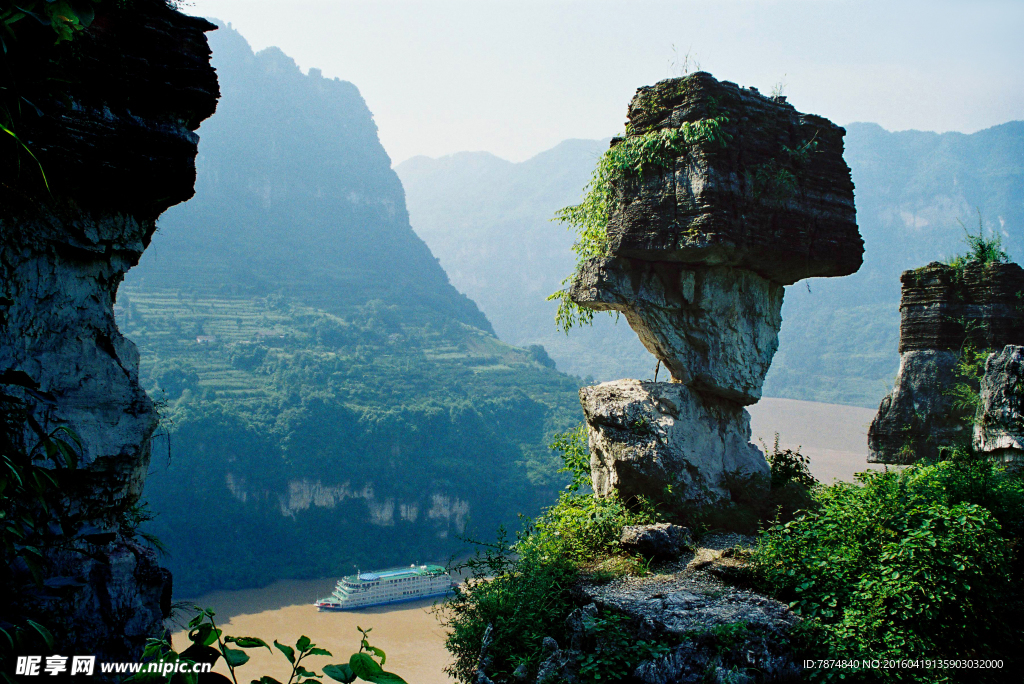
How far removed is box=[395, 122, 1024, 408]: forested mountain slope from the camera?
182 ft

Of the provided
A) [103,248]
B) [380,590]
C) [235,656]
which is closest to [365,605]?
[380,590]

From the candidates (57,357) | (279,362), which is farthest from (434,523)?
(57,357)

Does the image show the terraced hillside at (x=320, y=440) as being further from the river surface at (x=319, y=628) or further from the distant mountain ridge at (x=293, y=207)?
the distant mountain ridge at (x=293, y=207)

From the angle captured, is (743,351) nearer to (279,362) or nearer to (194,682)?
(194,682)

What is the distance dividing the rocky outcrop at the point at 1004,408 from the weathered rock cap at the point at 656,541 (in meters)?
3.14

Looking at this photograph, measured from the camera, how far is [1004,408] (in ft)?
20.6

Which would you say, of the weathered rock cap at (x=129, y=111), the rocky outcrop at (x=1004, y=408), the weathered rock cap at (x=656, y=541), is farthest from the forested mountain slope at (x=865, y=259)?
the weathered rock cap at (x=129, y=111)

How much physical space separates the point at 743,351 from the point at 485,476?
34.9 meters

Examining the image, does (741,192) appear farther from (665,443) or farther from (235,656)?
(235,656)

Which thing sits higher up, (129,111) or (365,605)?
(129,111)

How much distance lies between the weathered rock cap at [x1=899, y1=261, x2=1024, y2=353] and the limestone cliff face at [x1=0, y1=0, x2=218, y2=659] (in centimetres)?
892

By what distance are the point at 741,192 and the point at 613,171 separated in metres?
1.40

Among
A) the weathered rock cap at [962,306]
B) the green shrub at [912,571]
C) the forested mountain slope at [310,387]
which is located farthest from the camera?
the forested mountain slope at [310,387]

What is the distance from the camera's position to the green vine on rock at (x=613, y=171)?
22.5 feet
